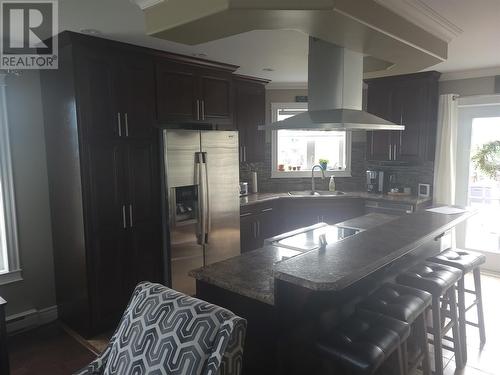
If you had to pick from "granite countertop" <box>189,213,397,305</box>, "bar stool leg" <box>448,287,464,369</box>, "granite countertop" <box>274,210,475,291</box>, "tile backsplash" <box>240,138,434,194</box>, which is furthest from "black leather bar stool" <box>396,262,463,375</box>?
"tile backsplash" <box>240,138,434,194</box>

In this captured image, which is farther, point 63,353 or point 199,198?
point 199,198

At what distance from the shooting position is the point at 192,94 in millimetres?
3695

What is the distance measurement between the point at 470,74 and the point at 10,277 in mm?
5124

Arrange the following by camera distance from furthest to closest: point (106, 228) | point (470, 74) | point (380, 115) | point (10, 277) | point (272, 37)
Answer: point (380, 115)
point (470, 74)
point (10, 277)
point (106, 228)
point (272, 37)

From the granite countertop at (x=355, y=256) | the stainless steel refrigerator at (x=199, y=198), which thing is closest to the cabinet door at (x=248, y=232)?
the stainless steel refrigerator at (x=199, y=198)

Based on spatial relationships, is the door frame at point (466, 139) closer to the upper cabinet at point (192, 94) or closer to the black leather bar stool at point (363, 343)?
the upper cabinet at point (192, 94)

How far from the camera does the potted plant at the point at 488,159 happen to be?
4.42 m

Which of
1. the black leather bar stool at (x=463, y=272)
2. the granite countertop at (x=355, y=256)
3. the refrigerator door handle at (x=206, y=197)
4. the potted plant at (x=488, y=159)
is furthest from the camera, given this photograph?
the potted plant at (x=488, y=159)

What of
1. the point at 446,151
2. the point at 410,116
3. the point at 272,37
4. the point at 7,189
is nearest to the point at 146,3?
the point at 272,37

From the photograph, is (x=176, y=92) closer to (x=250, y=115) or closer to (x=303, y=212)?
(x=250, y=115)

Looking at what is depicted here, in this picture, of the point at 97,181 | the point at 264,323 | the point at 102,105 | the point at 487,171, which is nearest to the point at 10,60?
the point at 102,105

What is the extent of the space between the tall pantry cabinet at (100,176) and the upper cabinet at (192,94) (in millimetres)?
118

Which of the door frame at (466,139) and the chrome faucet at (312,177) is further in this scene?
the chrome faucet at (312,177)

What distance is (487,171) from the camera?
450 centimetres
